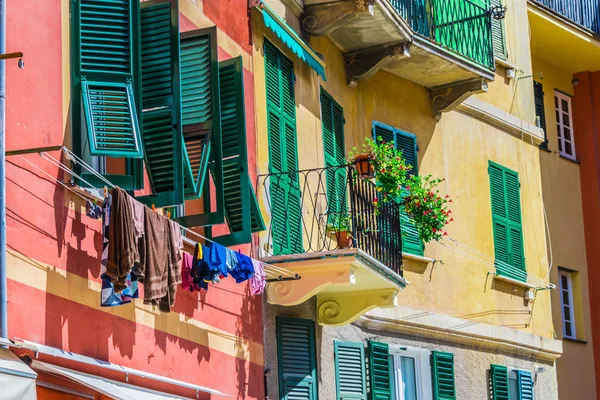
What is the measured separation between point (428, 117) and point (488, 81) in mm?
972

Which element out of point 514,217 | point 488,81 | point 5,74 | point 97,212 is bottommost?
point 97,212

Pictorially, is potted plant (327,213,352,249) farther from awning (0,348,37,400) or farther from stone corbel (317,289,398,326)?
awning (0,348,37,400)

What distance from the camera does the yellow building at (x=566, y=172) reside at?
22594 mm

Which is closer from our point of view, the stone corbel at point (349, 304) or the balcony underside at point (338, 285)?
the balcony underside at point (338, 285)

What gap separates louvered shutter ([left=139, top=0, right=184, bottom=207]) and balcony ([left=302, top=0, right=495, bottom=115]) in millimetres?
4782

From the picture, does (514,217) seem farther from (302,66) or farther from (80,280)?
(80,280)

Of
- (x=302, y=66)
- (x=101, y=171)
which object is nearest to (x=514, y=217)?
(x=302, y=66)

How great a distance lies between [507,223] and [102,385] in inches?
422

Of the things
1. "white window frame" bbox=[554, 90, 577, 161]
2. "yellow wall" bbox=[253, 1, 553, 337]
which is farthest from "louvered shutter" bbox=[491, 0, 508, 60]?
"white window frame" bbox=[554, 90, 577, 161]

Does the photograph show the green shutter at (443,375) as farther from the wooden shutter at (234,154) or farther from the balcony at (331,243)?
the wooden shutter at (234,154)

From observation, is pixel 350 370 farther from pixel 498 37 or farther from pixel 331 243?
pixel 498 37

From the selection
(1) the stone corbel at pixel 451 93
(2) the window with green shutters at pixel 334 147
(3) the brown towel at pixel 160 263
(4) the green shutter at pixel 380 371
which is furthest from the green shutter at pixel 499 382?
(3) the brown towel at pixel 160 263

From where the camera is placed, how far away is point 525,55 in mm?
21469

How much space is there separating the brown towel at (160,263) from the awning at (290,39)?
14.5 feet
